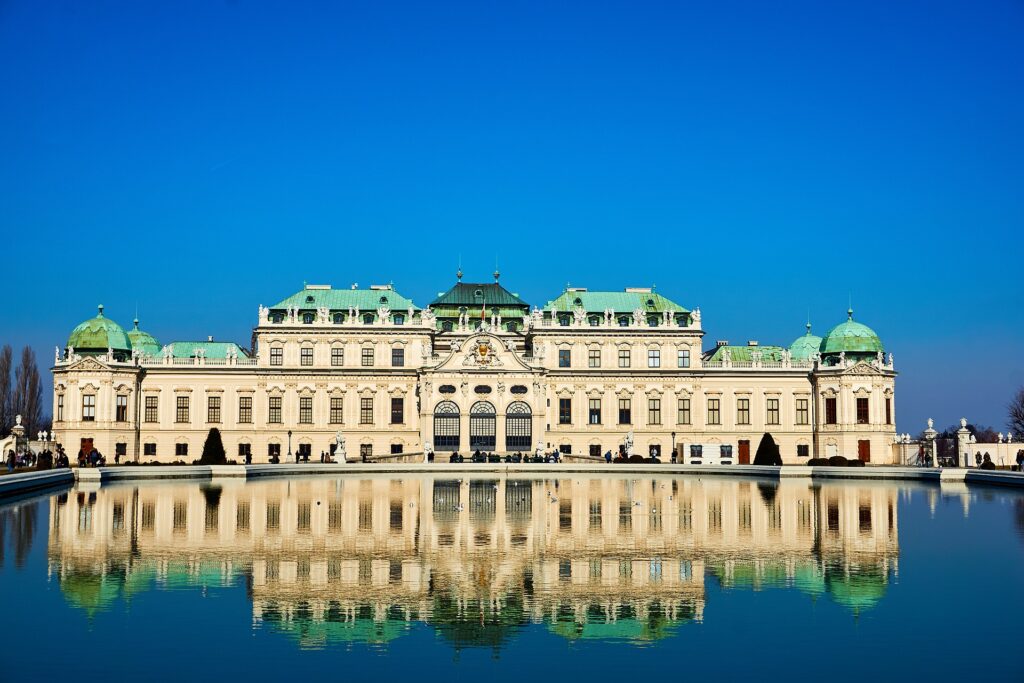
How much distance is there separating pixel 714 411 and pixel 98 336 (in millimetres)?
52222

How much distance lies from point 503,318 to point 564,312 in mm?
6397

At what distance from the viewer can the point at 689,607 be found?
2225cm

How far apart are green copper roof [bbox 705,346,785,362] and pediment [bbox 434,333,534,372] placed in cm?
1857

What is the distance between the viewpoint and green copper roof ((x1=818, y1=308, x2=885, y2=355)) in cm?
9831

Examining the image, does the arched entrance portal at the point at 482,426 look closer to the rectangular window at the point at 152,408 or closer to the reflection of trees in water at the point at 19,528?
the rectangular window at the point at 152,408

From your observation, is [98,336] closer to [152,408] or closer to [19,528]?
[152,408]

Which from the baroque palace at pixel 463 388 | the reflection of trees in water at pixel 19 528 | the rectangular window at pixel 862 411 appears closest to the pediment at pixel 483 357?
the baroque palace at pixel 463 388

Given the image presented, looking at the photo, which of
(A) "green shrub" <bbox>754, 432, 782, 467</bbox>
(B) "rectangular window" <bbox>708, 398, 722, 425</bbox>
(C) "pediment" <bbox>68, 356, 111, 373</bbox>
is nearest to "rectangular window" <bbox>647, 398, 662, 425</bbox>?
(B) "rectangular window" <bbox>708, 398, 722, 425</bbox>

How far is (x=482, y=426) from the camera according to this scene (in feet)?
311

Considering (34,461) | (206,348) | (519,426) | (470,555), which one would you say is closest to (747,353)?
(519,426)

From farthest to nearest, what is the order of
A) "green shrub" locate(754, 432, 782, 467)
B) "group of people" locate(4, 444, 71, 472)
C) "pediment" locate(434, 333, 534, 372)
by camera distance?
"pediment" locate(434, 333, 534, 372) → "green shrub" locate(754, 432, 782, 467) → "group of people" locate(4, 444, 71, 472)

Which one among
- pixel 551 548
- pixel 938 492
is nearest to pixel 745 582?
pixel 551 548

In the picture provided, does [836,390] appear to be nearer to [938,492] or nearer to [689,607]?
[938,492]

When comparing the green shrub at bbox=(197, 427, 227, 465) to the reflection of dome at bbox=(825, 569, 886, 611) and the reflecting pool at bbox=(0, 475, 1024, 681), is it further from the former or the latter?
the reflection of dome at bbox=(825, 569, 886, 611)
